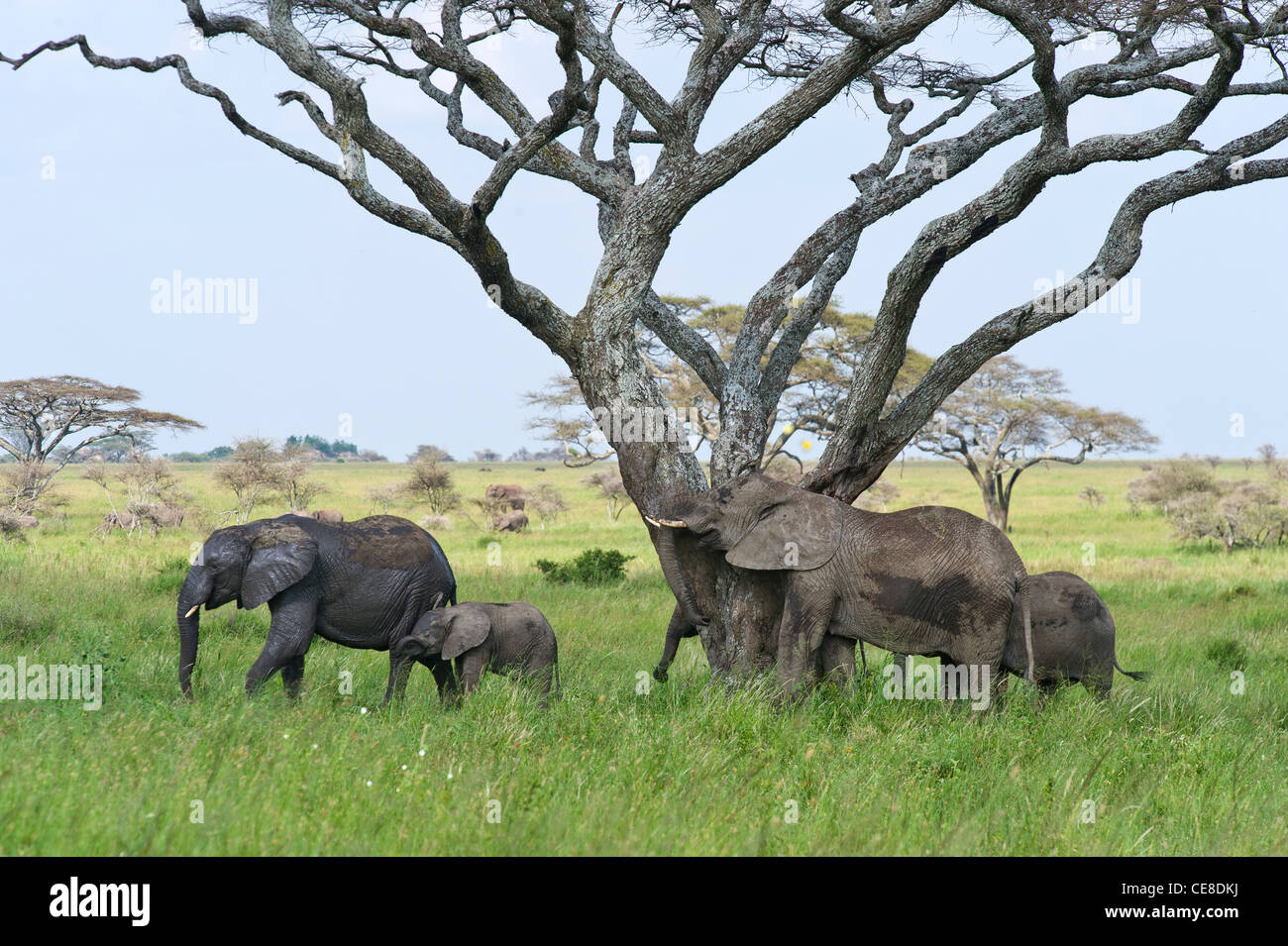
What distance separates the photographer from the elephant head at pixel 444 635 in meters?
7.63

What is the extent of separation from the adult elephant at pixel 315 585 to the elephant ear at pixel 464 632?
0.36 m

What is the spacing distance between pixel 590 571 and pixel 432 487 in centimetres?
1912

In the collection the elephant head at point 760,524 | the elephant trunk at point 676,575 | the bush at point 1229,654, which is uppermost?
the elephant head at point 760,524

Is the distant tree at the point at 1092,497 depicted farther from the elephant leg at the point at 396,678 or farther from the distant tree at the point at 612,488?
the elephant leg at the point at 396,678

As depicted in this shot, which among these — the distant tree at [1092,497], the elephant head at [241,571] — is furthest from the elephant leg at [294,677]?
the distant tree at [1092,497]

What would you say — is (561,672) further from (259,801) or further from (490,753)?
(259,801)

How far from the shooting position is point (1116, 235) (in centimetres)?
933

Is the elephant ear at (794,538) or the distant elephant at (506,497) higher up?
the elephant ear at (794,538)

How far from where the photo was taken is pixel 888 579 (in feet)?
24.3

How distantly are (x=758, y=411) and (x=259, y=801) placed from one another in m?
5.69

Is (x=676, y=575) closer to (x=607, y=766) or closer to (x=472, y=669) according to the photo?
(x=472, y=669)

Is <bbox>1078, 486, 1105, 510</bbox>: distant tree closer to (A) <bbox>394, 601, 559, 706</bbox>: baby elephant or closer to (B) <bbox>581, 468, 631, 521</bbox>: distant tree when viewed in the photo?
(B) <bbox>581, 468, 631, 521</bbox>: distant tree

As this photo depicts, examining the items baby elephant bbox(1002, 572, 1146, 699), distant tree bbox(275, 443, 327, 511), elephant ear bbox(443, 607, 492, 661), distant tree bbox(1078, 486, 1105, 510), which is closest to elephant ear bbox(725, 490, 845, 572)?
baby elephant bbox(1002, 572, 1146, 699)
